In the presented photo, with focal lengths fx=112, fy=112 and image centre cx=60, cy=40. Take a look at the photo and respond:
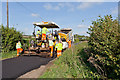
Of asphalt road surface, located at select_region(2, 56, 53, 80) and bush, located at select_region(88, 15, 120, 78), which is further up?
bush, located at select_region(88, 15, 120, 78)

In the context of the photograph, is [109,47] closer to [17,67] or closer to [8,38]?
[17,67]

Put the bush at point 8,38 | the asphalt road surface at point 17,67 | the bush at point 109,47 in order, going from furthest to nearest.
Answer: the bush at point 8,38 < the asphalt road surface at point 17,67 < the bush at point 109,47

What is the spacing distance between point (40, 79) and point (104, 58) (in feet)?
7.71

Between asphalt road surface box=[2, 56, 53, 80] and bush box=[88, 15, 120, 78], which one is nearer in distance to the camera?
bush box=[88, 15, 120, 78]

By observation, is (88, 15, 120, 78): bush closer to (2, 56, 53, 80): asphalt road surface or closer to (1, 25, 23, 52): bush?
(2, 56, 53, 80): asphalt road surface

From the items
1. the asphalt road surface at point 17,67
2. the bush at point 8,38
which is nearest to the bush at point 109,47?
the asphalt road surface at point 17,67

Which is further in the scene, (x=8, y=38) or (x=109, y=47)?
(x=8, y=38)

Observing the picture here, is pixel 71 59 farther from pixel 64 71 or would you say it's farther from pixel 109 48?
pixel 109 48

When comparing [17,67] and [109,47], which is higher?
[109,47]

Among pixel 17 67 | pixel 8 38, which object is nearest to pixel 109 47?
pixel 17 67

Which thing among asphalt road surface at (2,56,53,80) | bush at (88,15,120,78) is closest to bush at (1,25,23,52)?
asphalt road surface at (2,56,53,80)

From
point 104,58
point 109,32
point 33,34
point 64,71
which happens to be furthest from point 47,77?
point 33,34

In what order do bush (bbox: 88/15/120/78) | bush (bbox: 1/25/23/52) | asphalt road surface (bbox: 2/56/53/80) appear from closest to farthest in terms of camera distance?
bush (bbox: 88/15/120/78), asphalt road surface (bbox: 2/56/53/80), bush (bbox: 1/25/23/52)

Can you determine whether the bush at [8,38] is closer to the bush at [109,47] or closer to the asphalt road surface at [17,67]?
the asphalt road surface at [17,67]
